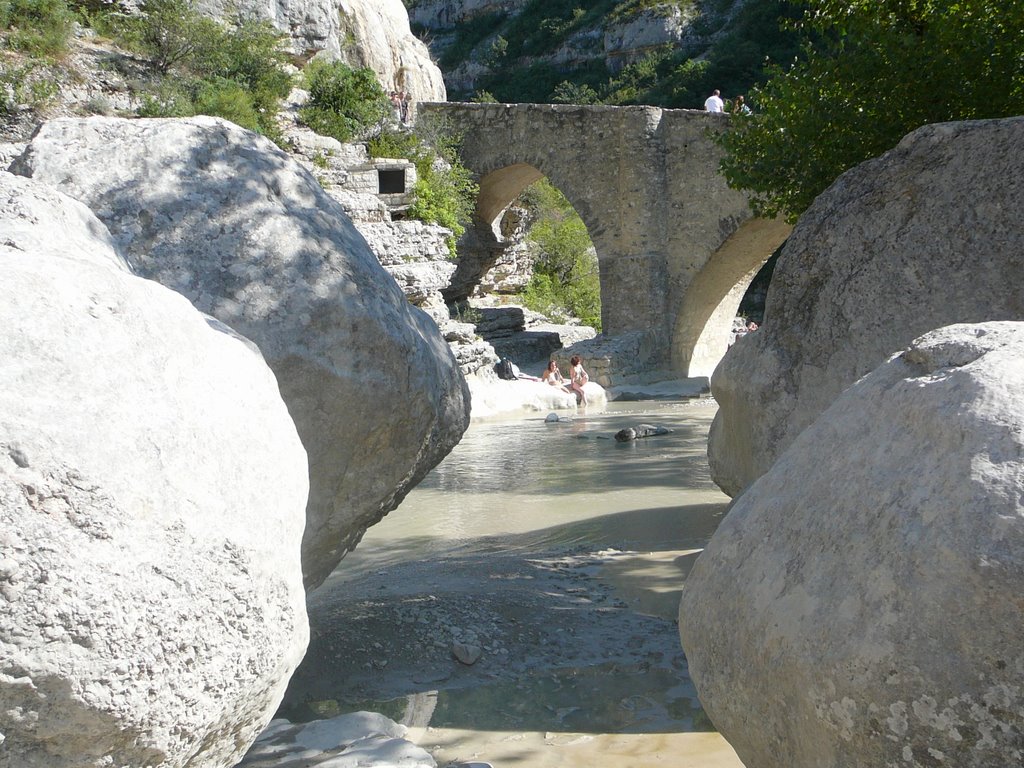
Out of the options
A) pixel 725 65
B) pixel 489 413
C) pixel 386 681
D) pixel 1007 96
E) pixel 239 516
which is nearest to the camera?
pixel 239 516

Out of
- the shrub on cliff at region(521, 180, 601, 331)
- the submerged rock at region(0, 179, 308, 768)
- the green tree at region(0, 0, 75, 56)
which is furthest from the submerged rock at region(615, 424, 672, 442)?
the shrub on cliff at region(521, 180, 601, 331)

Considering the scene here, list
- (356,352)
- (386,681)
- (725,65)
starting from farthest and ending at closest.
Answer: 1. (725,65)
2. (386,681)
3. (356,352)

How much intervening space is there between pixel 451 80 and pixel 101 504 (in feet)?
167

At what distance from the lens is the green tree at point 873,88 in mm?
5758

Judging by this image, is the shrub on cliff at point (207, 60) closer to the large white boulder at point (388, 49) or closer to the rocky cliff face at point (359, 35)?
the rocky cliff face at point (359, 35)

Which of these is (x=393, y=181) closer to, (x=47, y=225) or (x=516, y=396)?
(x=516, y=396)

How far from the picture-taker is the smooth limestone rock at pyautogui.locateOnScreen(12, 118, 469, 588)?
3.34m

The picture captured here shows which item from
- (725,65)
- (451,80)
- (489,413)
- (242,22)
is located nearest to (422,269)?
(489,413)

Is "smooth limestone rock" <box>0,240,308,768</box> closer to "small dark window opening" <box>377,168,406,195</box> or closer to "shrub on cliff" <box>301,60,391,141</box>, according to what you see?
"small dark window opening" <box>377,168,406,195</box>

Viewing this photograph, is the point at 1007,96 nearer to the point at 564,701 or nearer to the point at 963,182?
the point at 963,182

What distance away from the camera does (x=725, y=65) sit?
36438 millimetres

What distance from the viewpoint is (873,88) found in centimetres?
628

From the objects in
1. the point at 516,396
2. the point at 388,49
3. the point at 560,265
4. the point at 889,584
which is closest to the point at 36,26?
the point at 388,49

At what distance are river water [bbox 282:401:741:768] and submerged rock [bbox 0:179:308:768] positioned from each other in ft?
4.97
